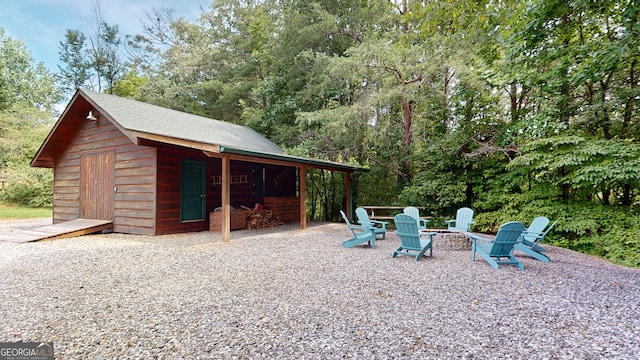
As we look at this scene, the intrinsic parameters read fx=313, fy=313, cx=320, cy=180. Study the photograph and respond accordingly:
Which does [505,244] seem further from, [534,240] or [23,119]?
[23,119]

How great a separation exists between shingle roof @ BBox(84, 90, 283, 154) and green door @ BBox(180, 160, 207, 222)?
894 mm

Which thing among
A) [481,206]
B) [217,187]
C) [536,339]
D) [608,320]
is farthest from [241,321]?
[481,206]

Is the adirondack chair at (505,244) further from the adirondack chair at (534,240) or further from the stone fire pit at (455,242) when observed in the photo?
the stone fire pit at (455,242)

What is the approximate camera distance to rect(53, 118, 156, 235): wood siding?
7.76 meters

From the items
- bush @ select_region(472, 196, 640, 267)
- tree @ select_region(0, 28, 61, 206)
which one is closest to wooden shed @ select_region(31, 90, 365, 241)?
bush @ select_region(472, 196, 640, 267)

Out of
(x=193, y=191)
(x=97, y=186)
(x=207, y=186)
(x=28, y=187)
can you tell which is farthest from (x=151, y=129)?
(x=28, y=187)

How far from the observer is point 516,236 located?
188 inches

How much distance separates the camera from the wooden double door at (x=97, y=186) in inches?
333

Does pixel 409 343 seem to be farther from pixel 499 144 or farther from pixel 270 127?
pixel 270 127

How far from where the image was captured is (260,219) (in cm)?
977

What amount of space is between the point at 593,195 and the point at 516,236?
4.94 metres

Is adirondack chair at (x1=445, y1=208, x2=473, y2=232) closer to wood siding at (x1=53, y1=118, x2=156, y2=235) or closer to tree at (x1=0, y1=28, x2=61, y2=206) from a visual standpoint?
wood siding at (x1=53, y1=118, x2=156, y2=235)

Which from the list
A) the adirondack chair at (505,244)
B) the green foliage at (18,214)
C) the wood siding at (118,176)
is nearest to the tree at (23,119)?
the green foliage at (18,214)

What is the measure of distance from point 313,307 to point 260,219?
22.8 ft
